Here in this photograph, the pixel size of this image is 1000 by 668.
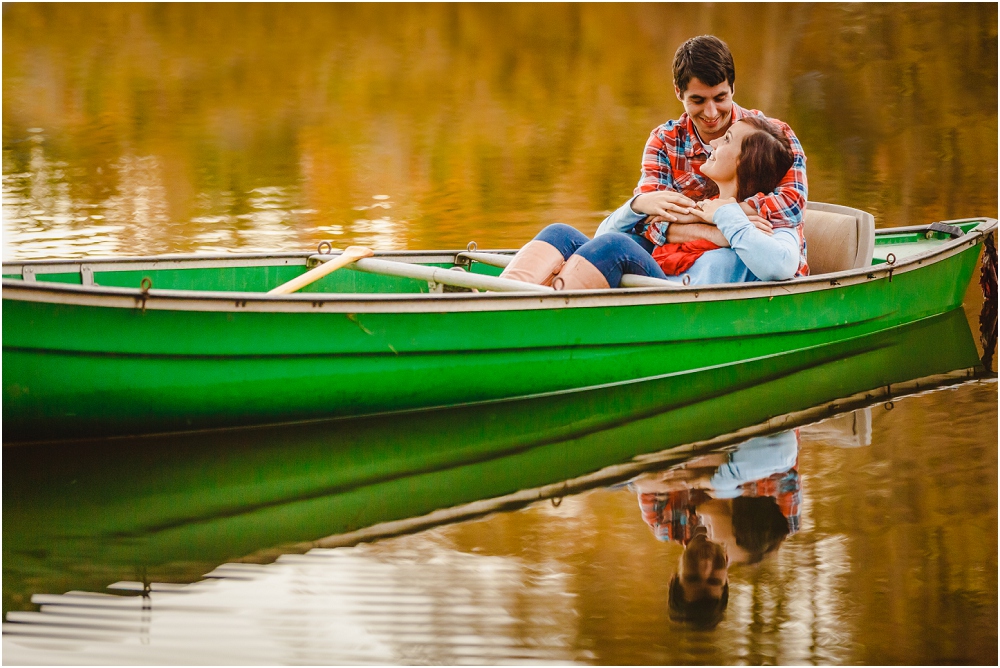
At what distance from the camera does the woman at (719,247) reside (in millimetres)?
5070

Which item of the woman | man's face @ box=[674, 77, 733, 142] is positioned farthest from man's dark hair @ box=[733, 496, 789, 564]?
man's face @ box=[674, 77, 733, 142]

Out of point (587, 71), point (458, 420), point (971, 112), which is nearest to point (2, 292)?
point (458, 420)

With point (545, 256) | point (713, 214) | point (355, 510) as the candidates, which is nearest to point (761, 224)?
point (713, 214)

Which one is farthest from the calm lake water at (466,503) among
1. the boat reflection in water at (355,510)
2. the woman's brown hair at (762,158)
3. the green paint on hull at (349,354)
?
the woman's brown hair at (762,158)

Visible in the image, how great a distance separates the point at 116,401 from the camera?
15.2 ft

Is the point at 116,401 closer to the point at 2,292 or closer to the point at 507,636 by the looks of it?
the point at 2,292

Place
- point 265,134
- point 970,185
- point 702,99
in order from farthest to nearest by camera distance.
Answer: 1. point 265,134
2. point 970,185
3. point 702,99

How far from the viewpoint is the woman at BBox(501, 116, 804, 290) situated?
16.6 feet

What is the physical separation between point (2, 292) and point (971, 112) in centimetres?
1215

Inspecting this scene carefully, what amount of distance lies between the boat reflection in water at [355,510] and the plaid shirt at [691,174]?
0.85 metres

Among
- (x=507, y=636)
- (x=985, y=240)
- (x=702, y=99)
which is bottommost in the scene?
(x=507, y=636)

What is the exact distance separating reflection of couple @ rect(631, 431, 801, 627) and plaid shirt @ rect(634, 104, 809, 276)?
0.98m

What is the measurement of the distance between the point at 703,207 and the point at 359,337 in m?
1.58

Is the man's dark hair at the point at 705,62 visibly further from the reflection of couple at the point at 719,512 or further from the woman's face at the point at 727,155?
the reflection of couple at the point at 719,512
